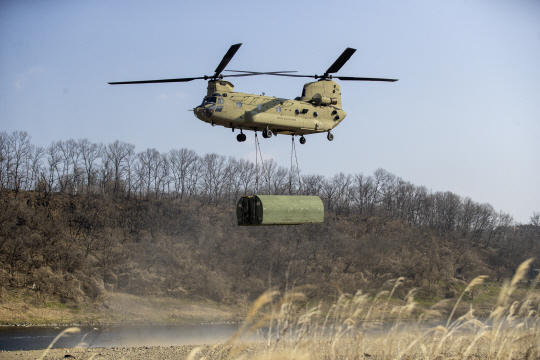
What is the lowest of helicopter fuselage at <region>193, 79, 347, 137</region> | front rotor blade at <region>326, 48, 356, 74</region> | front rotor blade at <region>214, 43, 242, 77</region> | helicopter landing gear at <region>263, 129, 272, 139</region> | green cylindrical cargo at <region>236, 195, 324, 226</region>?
green cylindrical cargo at <region>236, 195, 324, 226</region>

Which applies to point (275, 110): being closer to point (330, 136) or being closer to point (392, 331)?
point (330, 136)

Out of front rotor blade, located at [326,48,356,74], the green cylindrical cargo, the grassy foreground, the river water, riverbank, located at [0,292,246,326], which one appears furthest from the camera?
riverbank, located at [0,292,246,326]

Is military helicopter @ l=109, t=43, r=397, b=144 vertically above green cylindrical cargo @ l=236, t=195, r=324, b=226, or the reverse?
military helicopter @ l=109, t=43, r=397, b=144

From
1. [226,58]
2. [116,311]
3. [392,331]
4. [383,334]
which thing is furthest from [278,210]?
[116,311]

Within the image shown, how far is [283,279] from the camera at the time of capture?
4775cm

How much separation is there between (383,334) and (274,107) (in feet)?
34.1

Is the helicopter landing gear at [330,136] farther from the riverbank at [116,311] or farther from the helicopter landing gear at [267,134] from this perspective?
the riverbank at [116,311]

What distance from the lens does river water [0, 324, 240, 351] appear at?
1129 inches

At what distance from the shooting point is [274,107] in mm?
18828

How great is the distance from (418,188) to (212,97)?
74.1 metres

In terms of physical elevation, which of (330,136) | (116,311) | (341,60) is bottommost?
(116,311)

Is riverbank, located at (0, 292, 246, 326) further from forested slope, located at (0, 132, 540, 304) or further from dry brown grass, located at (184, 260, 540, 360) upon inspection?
dry brown grass, located at (184, 260, 540, 360)

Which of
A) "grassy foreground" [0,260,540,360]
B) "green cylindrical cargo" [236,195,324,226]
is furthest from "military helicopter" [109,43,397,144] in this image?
"grassy foreground" [0,260,540,360]

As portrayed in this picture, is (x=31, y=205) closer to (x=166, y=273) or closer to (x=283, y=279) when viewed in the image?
(x=166, y=273)
